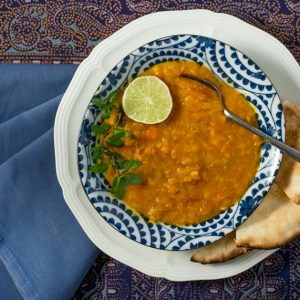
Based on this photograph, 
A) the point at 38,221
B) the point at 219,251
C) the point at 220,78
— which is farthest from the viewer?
the point at 38,221

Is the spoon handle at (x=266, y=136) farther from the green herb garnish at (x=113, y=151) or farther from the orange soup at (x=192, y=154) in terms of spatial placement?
the green herb garnish at (x=113, y=151)

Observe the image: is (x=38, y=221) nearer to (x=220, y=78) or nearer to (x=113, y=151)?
(x=113, y=151)

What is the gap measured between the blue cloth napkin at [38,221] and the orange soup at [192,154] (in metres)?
0.55

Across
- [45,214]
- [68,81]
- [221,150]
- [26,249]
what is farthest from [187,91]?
[26,249]

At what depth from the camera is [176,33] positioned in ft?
9.07

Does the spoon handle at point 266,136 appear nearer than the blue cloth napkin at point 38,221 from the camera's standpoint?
Yes

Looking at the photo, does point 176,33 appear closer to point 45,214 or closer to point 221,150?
point 221,150

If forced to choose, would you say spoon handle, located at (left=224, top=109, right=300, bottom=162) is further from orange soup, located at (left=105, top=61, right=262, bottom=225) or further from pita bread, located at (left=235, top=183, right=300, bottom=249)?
pita bread, located at (left=235, top=183, right=300, bottom=249)

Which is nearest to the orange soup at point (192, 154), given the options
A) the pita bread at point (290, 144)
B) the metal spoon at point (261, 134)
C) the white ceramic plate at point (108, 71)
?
the metal spoon at point (261, 134)

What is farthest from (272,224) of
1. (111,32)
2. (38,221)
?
(111,32)

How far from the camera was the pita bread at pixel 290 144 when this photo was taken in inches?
104

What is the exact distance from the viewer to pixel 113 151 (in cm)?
259

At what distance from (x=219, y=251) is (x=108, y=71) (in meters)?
1.16

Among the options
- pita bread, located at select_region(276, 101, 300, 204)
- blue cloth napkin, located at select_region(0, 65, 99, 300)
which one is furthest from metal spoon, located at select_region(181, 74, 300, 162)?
blue cloth napkin, located at select_region(0, 65, 99, 300)
